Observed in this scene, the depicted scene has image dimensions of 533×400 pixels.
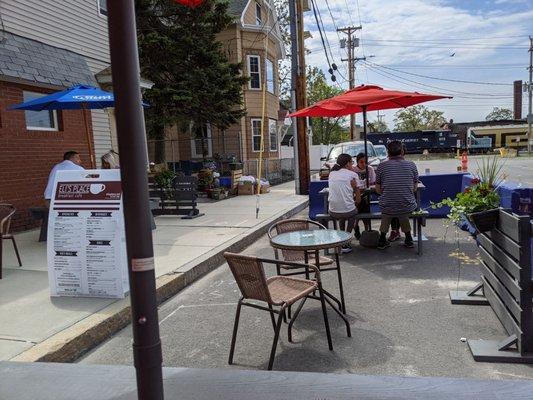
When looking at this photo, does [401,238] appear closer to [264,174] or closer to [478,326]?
[478,326]

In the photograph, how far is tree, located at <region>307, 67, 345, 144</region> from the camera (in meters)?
46.5

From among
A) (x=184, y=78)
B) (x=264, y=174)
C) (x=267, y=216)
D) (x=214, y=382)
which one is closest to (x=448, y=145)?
(x=264, y=174)

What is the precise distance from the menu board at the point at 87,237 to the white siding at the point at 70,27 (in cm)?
570

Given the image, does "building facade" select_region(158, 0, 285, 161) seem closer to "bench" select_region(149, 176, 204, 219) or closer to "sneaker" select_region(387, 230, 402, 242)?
"bench" select_region(149, 176, 204, 219)

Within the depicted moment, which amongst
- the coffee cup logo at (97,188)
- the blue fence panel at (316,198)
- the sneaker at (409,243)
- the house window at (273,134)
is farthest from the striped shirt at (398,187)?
the house window at (273,134)

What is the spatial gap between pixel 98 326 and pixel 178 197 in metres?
6.93

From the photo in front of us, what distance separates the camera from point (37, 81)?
29.0ft

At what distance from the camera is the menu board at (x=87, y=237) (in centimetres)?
491

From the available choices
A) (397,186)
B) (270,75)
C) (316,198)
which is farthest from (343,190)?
(270,75)

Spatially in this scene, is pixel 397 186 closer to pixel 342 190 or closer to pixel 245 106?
pixel 342 190

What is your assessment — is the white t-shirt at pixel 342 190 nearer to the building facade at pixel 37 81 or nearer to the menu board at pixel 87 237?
the menu board at pixel 87 237

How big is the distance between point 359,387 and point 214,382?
0.99 meters

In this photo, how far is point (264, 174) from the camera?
71.8 ft

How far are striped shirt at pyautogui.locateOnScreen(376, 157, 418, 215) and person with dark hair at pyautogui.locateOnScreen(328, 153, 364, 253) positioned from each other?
0.44 m
